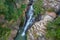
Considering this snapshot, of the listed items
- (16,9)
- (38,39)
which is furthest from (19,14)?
(38,39)

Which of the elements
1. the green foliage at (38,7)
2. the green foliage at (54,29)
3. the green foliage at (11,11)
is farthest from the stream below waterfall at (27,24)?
the green foliage at (54,29)

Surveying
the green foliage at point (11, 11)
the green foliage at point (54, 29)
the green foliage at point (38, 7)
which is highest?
the green foliage at point (11, 11)

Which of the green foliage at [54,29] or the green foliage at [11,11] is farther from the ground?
the green foliage at [11,11]

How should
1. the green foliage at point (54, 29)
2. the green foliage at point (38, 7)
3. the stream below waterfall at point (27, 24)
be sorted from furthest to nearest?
1. the green foliage at point (38, 7)
2. the stream below waterfall at point (27, 24)
3. the green foliage at point (54, 29)

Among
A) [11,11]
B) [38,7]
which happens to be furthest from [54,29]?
[11,11]

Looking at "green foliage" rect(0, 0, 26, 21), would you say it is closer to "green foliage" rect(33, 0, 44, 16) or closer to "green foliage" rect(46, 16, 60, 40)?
"green foliage" rect(33, 0, 44, 16)

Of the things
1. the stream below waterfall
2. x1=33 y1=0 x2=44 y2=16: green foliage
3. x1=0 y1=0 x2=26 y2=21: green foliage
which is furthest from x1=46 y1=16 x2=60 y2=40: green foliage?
x1=0 y1=0 x2=26 y2=21: green foliage

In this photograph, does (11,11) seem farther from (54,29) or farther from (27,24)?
(54,29)

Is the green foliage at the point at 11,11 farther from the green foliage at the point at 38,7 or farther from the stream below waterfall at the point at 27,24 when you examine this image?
the green foliage at the point at 38,7

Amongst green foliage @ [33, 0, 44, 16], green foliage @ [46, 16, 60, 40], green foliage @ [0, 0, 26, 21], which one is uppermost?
green foliage @ [0, 0, 26, 21]
